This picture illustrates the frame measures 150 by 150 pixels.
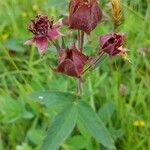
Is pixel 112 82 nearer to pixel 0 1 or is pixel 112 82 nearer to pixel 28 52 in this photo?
pixel 28 52

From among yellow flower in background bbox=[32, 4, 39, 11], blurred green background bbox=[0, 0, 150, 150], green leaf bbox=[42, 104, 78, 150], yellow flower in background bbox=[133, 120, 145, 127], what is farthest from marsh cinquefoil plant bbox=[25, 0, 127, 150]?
yellow flower in background bbox=[32, 4, 39, 11]

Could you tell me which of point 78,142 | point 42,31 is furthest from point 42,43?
point 78,142

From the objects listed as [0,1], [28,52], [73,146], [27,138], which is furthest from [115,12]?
[0,1]

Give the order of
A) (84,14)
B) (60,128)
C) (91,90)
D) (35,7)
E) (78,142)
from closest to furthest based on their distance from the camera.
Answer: (84,14), (60,128), (78,142), (91,90), (35,7)

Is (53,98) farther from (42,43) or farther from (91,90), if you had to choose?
(91,90)

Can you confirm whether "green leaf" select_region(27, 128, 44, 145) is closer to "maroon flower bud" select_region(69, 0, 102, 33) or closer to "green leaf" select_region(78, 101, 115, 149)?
"green leaf" select_region(78, 101, 115, 149)
